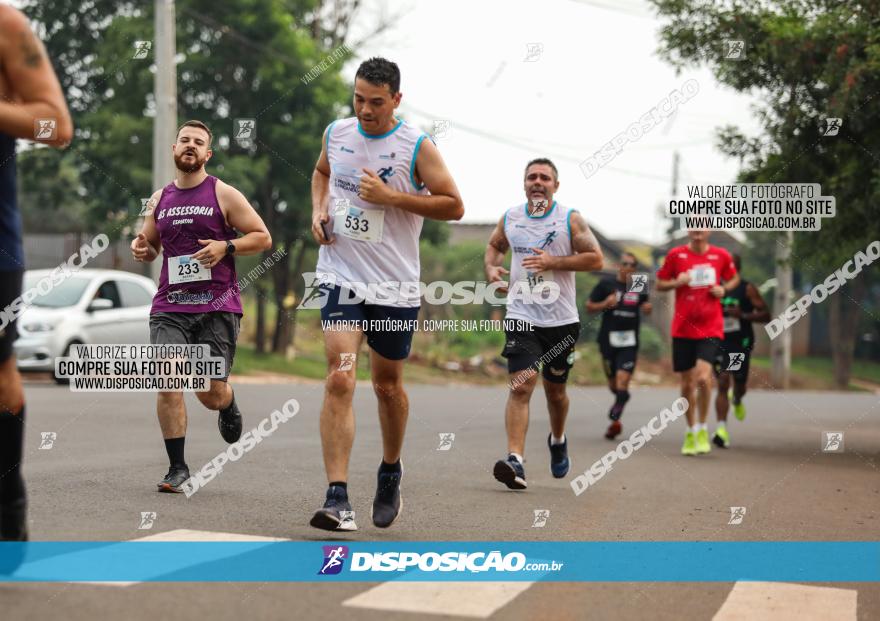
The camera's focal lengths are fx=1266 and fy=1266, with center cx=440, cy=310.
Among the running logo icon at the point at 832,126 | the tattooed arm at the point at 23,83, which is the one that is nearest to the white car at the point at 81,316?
the running logo icon at the point at 832,126

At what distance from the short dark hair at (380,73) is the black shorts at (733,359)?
750 cm

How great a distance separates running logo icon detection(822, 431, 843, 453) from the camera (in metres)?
13.3

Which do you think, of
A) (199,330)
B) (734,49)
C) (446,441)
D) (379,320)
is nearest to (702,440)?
(446,441)

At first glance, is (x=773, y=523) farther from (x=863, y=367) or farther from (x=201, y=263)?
(x=863, y=367)

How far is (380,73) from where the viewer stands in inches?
242

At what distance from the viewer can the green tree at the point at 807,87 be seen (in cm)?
1160

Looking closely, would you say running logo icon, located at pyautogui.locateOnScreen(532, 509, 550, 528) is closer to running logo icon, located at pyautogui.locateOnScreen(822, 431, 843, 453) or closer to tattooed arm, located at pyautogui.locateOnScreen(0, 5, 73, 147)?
tattooed arm, located at pyautogui.locateOnScreen(0, 5, 73, 147)

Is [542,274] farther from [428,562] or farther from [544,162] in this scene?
[428,562]

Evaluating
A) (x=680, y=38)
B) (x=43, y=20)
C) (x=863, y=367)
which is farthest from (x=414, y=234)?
(x=863, y=367)

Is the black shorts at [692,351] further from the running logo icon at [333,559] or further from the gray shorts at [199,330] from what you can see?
the running logo icon at [333,559]

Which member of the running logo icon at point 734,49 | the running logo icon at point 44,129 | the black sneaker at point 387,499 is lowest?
the black sneaker at point 387,499

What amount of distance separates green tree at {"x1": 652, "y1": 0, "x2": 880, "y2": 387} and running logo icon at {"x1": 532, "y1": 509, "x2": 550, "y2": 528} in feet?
18.4

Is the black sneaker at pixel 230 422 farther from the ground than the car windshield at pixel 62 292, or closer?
closer

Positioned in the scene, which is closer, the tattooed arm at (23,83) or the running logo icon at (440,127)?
the tattooed arm at (23,83)
